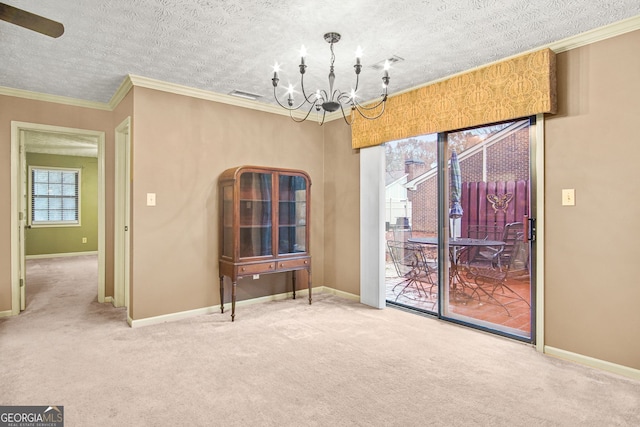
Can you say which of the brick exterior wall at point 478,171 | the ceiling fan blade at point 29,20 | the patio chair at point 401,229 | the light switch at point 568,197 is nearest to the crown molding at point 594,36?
the brick exterior wall at point 478,171

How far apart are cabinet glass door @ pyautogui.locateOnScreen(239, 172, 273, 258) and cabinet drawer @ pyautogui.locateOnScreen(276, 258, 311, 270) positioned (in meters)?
0.17

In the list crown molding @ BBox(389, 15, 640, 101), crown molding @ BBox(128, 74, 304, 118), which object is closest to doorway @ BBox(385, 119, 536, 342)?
crown molding @ BBox(389, 15, 640, 101)

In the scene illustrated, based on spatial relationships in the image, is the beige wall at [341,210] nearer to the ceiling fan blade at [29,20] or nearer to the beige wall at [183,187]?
the beige wall at [183,187]

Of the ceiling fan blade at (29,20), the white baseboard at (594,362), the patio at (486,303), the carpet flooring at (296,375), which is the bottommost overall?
the carpet flooring at (296,375)

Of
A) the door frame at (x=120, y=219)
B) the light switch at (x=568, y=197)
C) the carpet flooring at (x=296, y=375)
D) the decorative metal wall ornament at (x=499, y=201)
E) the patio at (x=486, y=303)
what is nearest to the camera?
the carpet flooring at (x=296, y=375)

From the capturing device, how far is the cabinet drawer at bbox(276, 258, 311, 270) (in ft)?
13.7

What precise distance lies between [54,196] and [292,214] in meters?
7.29

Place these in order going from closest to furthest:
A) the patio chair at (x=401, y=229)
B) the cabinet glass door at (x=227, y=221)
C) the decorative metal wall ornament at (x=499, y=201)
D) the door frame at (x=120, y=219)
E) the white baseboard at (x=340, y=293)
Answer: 1. the decorative metal wall ornament at (x=499, y=201)
2. the cabinet glass door at (x=227, y=221)
3. the door frame at (x=120, y=219)
4. the patio chair at (x=401, y=229)
5. the white baseboard at (x=340, y=293)

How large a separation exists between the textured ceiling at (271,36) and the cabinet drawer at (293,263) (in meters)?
1.93

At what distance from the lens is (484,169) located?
3.97 meters

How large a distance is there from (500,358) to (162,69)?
3741 millimetres

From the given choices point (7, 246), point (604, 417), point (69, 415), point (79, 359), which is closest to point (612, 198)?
point (604, 417)

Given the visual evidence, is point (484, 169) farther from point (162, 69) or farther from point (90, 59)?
point (90, 59)

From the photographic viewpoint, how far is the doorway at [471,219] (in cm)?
366
